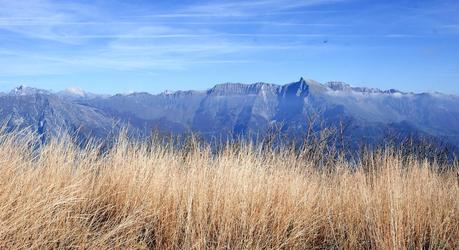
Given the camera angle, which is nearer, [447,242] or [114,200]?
[447,242]

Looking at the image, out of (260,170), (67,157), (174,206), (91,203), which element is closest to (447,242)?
(260,170)

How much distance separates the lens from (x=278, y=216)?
12.7ft

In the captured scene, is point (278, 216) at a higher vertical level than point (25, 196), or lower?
lower

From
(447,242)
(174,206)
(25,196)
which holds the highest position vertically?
(25,196)

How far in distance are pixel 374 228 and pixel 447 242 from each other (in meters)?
0.72

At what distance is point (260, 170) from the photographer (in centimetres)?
503

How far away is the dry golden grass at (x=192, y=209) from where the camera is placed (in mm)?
3207

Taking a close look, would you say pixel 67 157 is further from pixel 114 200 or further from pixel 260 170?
pixel 260 170

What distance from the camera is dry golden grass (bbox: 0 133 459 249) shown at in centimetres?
321

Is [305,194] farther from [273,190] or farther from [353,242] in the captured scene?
[353,242]

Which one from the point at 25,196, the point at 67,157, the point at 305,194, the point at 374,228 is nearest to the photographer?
the point at 25,196

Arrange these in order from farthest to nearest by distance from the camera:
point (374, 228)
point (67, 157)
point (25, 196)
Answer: point (67, 157) → point (374, 228) → point (25, 196)

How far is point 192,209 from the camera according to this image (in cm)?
391

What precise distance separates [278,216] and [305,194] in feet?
2.02
